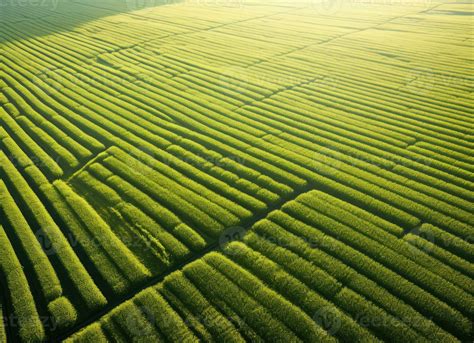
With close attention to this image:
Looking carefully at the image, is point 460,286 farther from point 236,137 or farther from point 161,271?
point 236,137

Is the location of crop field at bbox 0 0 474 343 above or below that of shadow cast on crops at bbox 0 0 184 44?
below

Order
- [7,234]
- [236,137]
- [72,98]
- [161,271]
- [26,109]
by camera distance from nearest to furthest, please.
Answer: [161,271], [7,234], [236,137], [26,109], [72,98]

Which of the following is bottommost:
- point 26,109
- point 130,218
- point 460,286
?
point 460,286

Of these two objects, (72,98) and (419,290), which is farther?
(72,98)

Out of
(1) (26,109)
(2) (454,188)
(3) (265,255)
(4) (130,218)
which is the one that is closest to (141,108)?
(1) (26,109)

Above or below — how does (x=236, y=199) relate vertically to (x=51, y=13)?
below

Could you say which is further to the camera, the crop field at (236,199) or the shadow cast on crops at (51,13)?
the shadow cast on crops at (51,13)

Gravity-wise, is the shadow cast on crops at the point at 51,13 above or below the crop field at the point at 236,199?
above

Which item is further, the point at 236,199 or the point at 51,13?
the point at 51,13
